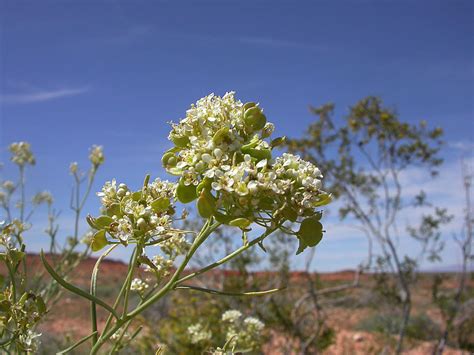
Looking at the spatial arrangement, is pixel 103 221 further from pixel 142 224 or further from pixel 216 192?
pixel 216 192

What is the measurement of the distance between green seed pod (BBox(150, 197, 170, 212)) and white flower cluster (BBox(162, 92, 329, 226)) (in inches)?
1.8

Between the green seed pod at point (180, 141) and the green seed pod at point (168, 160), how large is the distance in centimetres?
4

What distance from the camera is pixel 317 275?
10320 millimetres

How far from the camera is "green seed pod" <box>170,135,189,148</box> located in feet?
4.24

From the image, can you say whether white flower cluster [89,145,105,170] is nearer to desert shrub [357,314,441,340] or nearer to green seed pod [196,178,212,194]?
green seed pod [196,178,212,194]

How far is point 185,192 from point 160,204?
0.07 m

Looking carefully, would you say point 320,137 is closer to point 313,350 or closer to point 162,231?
point 313,350

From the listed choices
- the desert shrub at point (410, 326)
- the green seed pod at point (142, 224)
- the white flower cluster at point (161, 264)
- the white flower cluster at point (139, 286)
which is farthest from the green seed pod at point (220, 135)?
the desert shrub at point (410, 326)

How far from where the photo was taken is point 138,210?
1248 millimetres

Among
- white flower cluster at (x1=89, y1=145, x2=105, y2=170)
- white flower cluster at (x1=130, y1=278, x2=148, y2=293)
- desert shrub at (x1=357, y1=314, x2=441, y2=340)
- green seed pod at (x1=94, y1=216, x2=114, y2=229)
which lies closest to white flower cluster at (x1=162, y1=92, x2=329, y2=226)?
green seed pod at (x1=94, y1=216, x2=114, y2=229)

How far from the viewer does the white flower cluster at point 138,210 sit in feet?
4.02

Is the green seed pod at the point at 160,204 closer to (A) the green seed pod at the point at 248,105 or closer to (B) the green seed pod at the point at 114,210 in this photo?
(B) the green seed pod at the point at 114,210

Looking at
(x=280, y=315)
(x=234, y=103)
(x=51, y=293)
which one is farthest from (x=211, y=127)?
(x=280, y=315)

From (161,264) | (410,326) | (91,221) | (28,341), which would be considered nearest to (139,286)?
(161,264)
